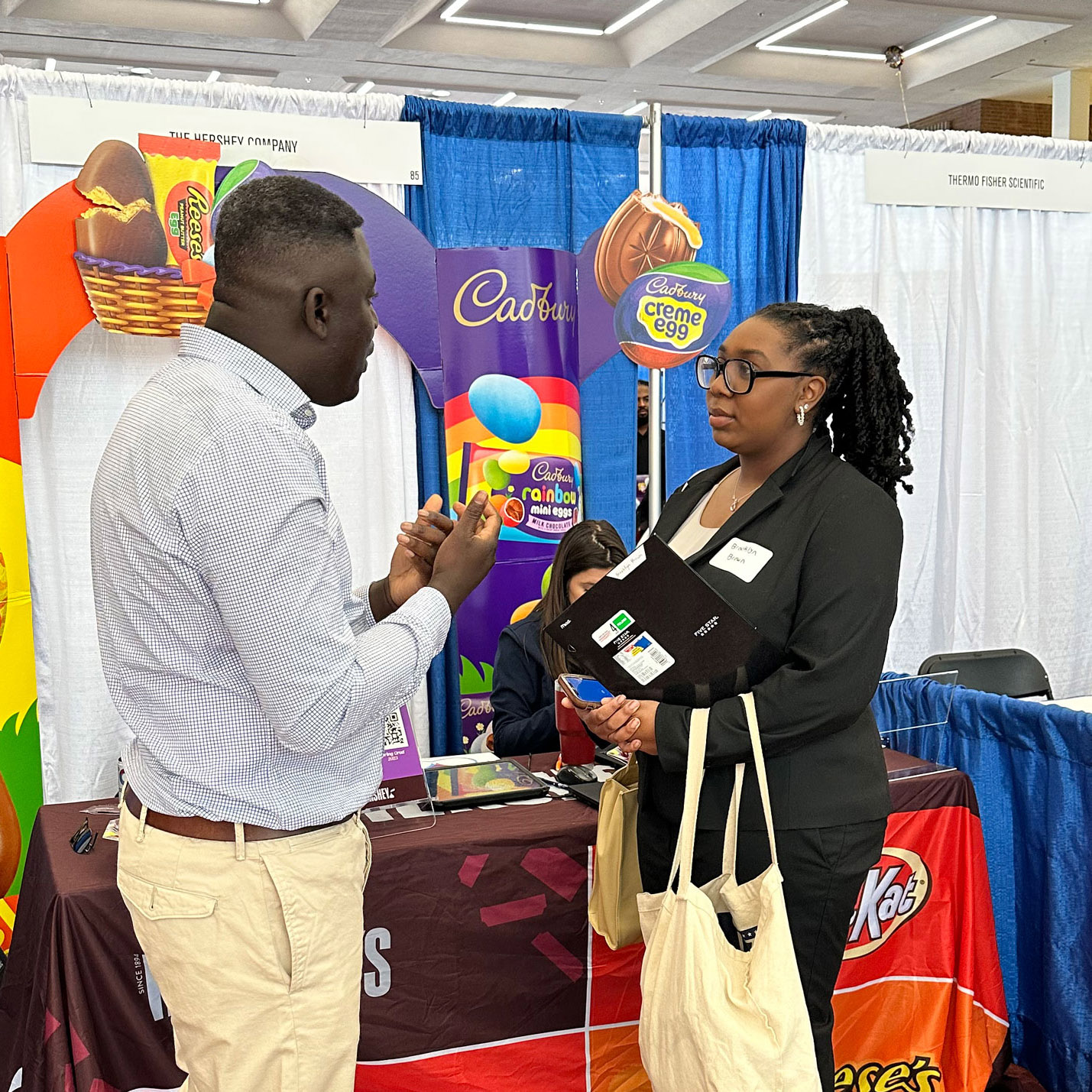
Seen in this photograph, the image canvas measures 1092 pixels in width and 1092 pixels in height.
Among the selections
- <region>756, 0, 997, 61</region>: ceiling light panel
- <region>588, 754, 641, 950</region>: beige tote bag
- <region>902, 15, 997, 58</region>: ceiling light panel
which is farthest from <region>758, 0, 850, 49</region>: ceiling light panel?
<region>588, 754, 641, 950</region>: beige tote bag

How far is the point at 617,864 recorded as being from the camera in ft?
6.15

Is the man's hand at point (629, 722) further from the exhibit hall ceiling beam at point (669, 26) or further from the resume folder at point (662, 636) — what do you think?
the exhibit hall ceiling beam at point (669, 26)

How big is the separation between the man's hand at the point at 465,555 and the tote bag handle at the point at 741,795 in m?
0.44

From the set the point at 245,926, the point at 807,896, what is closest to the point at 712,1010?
the point at 807,896

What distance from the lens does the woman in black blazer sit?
1557 mm

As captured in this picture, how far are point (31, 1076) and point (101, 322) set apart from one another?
1861mm

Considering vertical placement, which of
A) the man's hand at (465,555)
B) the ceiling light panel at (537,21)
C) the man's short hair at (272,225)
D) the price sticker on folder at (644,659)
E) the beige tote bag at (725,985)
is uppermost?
the ceiling light panel at (537,21)

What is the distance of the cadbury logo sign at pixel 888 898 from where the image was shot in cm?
217

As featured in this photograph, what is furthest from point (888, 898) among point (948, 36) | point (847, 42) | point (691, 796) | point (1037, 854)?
point (847, 42)

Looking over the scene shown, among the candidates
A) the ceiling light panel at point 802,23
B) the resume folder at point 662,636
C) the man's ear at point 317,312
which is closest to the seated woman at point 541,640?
the resume folder at point 662,636

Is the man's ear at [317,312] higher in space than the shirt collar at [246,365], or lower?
higher

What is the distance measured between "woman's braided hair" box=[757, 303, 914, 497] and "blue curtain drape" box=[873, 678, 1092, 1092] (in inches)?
38.9

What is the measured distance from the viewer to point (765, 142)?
11.8ft

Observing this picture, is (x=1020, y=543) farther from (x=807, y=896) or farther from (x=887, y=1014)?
(x=807, y=896)
